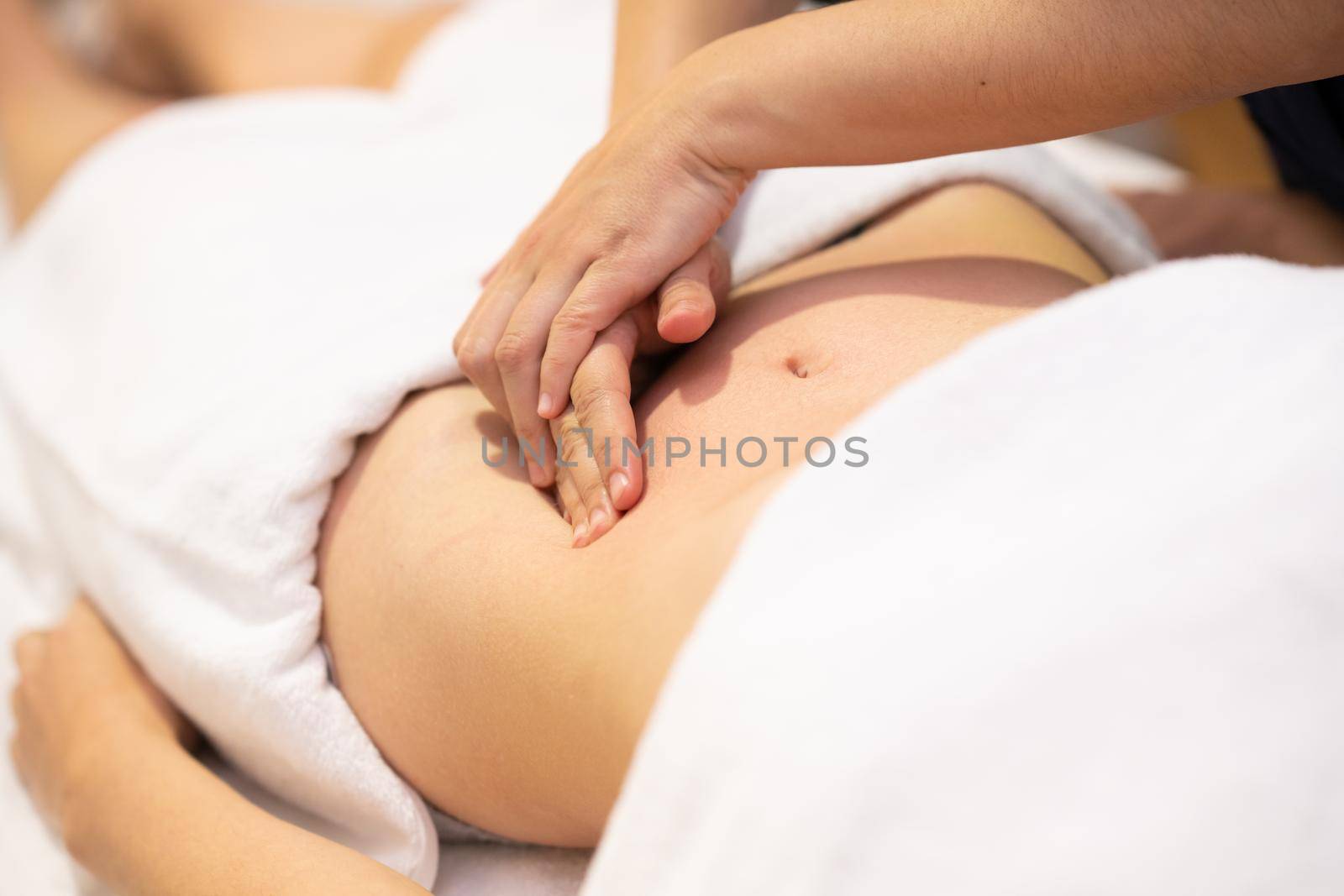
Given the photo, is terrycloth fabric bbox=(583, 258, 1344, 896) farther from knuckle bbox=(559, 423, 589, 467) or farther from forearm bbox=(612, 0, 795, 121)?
forearm bbox=(612, 0, 795, 121)

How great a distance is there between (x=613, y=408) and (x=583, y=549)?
9 centimetres

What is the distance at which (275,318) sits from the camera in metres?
0.85

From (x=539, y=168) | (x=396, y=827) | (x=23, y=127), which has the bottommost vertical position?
(x=396, y=827)

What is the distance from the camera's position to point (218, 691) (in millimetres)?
705

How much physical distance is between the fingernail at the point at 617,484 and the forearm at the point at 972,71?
23 centimetres

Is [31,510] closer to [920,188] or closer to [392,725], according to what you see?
[392,725]

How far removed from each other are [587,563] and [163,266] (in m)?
0.60

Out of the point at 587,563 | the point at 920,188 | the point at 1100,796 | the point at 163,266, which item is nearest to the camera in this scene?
the point at 1100,796

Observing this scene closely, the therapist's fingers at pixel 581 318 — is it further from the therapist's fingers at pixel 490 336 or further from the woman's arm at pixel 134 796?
the woman's arm at pixel 134 796

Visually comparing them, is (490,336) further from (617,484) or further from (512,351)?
(617,484)

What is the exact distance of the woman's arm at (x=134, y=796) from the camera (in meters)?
0.61

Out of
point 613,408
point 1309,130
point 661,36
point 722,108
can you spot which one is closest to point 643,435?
point 613,408

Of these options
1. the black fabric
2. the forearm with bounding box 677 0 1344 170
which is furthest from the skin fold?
the black fabric

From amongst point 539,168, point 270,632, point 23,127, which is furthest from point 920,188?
point 23,127
